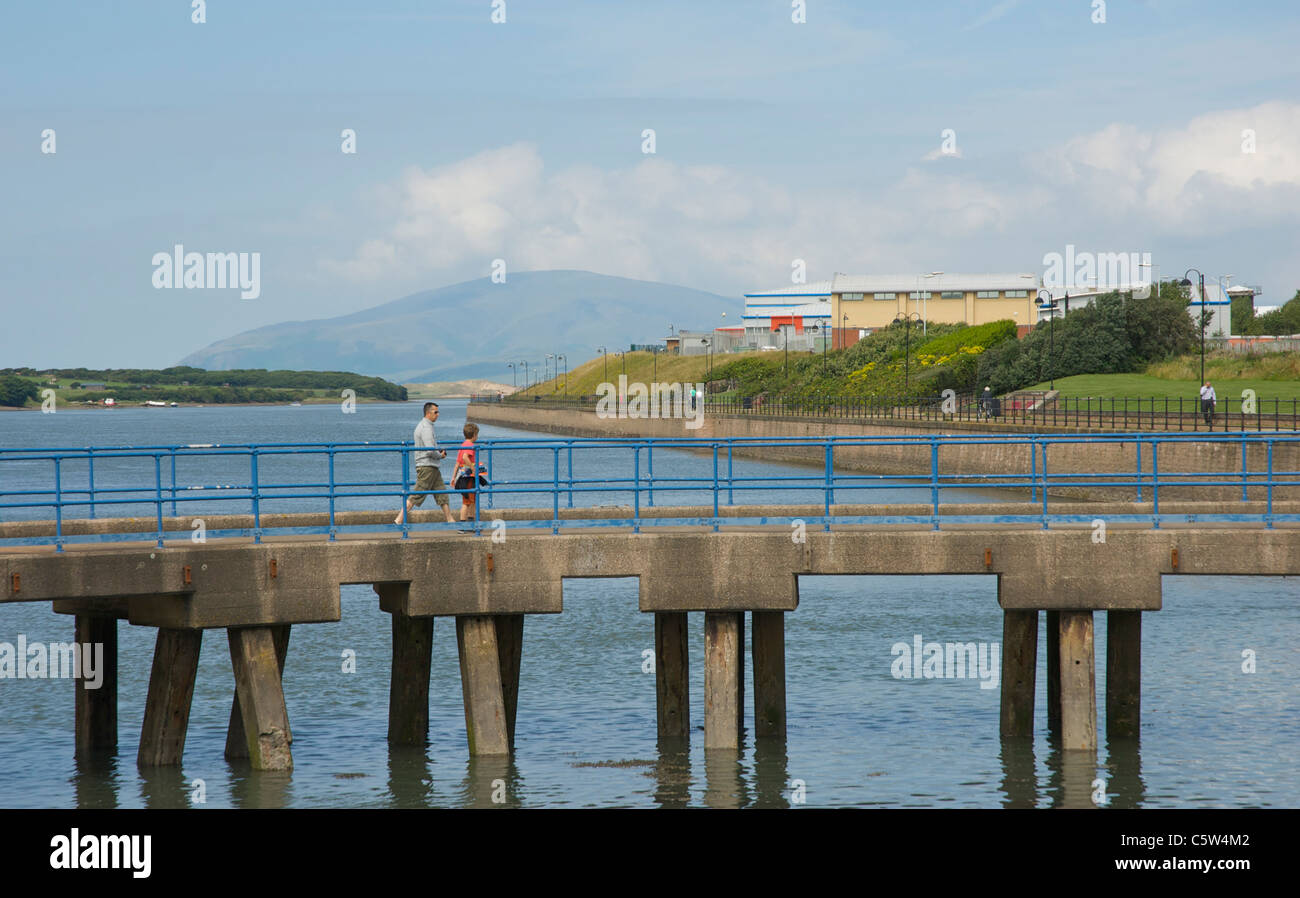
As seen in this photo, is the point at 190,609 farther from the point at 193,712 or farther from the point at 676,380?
the point at 676,380

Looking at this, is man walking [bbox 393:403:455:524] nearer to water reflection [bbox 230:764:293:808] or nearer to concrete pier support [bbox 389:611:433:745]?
concrete pier support [bbox 389:611:433:745]

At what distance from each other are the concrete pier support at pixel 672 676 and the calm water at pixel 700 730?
376mm

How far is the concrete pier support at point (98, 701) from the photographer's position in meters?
19.9

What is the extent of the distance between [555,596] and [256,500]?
11.9 feet

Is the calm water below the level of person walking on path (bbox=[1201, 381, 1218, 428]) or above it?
below

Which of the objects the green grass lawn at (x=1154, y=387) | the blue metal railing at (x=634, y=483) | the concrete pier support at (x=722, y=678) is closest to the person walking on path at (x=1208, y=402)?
the blue metal railing at (x=634, y=483)

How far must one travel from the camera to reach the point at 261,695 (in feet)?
55.2
